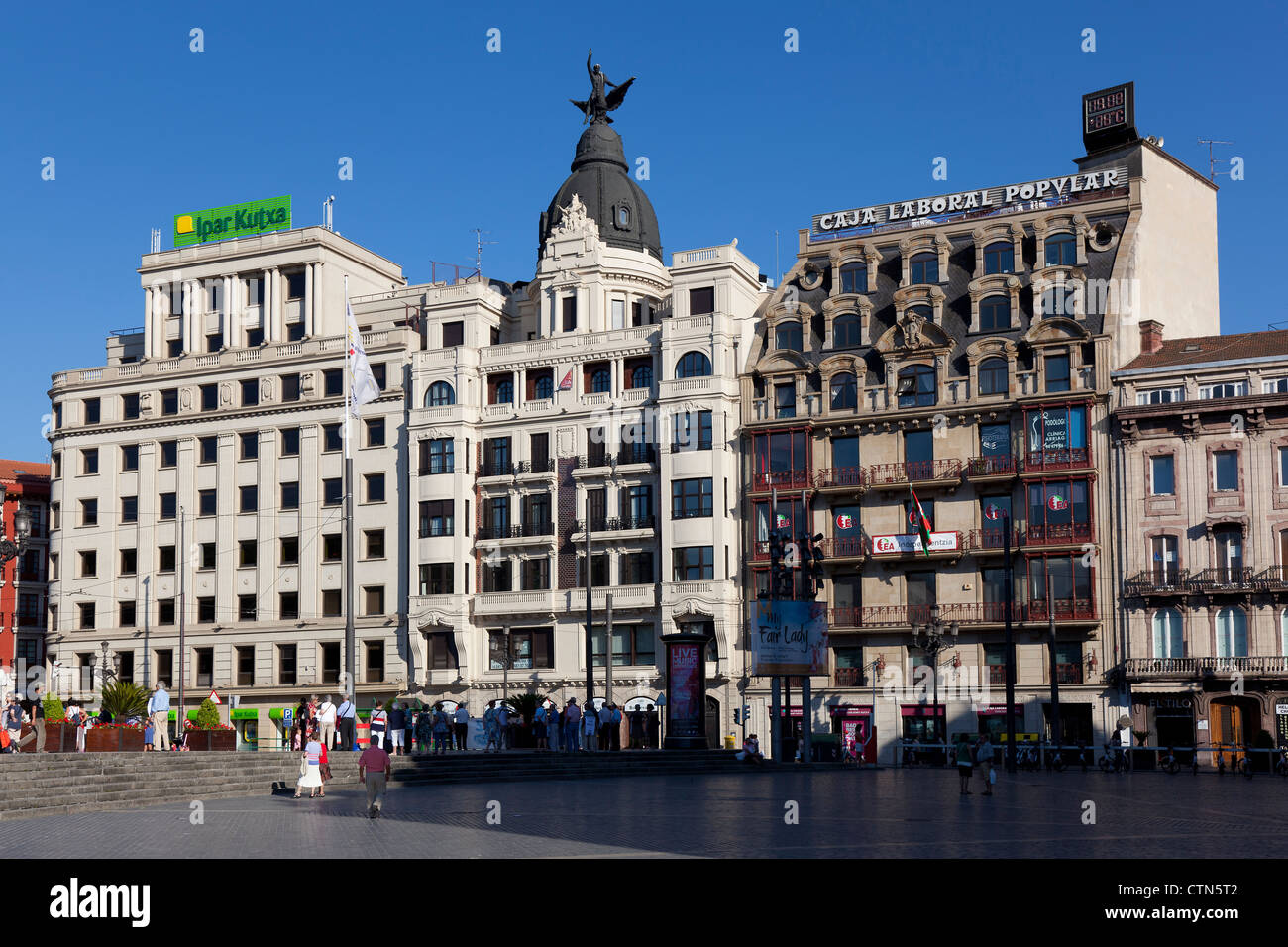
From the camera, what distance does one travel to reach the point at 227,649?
73.0m

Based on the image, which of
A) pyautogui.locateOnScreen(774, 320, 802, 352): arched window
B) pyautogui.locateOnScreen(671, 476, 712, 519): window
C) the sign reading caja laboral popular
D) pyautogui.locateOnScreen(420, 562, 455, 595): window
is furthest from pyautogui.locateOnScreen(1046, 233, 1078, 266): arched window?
pyautogui.locateOnScreen(420, 562, 455, 595): window

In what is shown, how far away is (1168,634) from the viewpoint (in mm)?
56688

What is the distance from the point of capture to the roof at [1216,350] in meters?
57.1

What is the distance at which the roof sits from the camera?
57.1 m

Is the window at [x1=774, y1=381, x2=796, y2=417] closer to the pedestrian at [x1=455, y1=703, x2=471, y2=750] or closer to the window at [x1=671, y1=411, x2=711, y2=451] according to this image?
the window at [x1=671, y1=411, x2=711, y2=451]

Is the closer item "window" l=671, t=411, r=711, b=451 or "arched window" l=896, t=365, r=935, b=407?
"arched window" l=896, t=365, r=935, b=407

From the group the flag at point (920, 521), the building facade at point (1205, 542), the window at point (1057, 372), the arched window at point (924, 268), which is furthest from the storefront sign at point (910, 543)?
the arched window at point (924, 268)

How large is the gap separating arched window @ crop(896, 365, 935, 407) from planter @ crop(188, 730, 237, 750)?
31628 millimetres

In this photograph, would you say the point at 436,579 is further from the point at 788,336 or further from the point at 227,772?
the point at 227,772

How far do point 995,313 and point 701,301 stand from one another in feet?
42.0

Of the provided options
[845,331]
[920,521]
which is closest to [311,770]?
[920,521]
